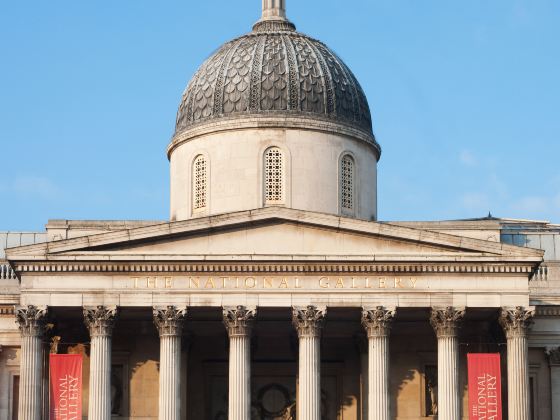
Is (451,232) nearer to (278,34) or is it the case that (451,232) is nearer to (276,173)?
(276,173)

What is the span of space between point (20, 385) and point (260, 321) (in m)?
10.8

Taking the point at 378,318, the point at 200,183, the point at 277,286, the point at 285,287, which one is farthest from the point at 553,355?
the point at 200,183

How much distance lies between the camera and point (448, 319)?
67.2 metres

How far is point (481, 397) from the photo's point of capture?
6712 cm

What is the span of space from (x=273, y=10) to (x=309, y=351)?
21.3 metres

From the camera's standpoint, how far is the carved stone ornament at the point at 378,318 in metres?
67.1

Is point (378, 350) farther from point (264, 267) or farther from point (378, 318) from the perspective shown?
point (264, 267)

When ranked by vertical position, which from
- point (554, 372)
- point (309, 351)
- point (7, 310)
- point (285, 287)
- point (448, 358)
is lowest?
point (554, 372)

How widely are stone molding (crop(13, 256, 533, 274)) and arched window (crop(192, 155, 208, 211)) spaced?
340 inches

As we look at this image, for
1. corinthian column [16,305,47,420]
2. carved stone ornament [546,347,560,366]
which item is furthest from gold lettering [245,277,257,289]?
carved stone ornament [546,347,560,366]

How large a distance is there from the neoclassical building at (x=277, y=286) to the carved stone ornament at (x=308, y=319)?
0.09 meters

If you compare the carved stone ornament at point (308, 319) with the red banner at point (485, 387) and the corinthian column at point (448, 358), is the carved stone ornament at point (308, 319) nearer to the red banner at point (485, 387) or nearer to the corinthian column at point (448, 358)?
the corinthian column at point (448, 358)

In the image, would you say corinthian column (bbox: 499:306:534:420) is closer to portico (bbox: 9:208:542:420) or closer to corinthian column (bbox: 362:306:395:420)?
portico (bbox: 9:208:542:420)

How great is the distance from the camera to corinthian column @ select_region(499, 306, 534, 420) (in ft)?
218
